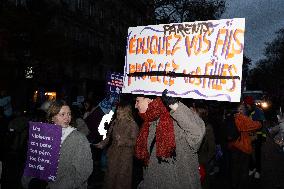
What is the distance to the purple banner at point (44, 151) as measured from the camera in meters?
4.45

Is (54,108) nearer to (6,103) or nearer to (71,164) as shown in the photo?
(71,164)

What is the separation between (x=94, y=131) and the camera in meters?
9.58

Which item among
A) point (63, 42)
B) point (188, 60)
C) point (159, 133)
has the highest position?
point (63, 42)

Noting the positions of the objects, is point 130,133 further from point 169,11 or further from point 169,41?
point 169,11

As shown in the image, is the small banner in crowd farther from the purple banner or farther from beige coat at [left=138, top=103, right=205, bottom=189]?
beige coat at [left=138, top=103, right=205, bottom=189]

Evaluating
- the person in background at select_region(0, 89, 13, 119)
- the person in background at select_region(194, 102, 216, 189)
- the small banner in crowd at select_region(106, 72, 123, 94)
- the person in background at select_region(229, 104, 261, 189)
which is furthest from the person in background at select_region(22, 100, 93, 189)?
the person in background at select_region(0, 89, 13, 119)

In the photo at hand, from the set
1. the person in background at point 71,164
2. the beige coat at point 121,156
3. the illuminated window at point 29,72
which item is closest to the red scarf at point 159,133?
the person in background at point 71,164

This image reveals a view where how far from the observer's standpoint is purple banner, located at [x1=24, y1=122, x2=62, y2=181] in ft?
14.6

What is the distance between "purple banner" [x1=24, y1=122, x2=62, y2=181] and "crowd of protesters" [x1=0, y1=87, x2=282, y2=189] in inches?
2.5

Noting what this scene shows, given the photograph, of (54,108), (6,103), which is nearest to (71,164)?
(54,108)

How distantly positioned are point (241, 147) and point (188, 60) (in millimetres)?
4994

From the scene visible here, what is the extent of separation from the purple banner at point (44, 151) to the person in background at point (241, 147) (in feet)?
16.3

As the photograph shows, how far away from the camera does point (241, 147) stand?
8844 millimetres

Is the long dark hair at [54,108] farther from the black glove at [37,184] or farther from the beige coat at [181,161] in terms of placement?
the beige coat at [181,161]
